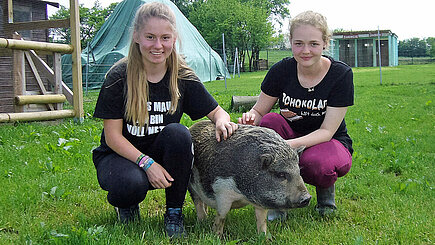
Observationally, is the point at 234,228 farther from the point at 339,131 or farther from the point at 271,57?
the point at 271,57

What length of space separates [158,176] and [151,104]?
1.89 ft

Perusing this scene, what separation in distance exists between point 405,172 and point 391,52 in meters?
44.8

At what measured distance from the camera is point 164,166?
3.07 meters

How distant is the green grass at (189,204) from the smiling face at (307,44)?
1.29m

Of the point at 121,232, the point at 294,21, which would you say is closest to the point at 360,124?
the point at 294,21

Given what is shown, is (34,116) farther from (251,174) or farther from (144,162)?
(251,174)

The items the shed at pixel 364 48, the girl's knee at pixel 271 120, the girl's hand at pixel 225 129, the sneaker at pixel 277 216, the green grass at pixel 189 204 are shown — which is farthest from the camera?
the shed at pixel 364 48

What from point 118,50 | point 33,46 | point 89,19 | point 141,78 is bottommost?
point 141,78

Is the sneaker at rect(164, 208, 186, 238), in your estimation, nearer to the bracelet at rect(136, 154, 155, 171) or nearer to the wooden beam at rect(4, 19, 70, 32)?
the bracelet at rect(136, 154, 155, 171)

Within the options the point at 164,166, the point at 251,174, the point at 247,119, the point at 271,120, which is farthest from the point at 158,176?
the point at 271,120

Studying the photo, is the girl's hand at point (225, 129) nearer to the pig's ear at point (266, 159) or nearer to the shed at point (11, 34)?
the pig's ear at point (266, 159)

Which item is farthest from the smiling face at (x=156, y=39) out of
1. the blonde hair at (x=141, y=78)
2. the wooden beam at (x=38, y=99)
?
the wooden beam at (x=38, y=99)

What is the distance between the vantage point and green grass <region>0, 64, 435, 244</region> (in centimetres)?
293

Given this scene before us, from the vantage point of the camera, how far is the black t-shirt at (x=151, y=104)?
310 cm
